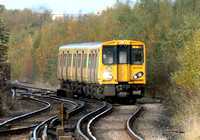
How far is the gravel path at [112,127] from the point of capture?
11352 millimetres

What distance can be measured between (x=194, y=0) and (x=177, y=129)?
971 inches

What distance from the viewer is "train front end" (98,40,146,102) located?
68.0ft

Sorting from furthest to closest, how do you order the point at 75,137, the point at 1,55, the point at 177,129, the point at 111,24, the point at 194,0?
the point at 111,24
the point at 194,0
the point at 1,55
the point at 177,129
the point at 75,137

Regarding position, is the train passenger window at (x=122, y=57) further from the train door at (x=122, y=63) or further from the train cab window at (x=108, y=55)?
the train cab window at (x=108, y=55)

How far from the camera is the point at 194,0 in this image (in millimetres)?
35562

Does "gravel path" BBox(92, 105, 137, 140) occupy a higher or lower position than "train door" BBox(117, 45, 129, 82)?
lower

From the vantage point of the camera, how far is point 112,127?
13078 mm

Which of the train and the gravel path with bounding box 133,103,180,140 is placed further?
the train

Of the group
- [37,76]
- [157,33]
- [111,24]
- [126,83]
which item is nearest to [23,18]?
→ [37,76]

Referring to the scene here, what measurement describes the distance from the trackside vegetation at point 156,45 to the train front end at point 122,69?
1560mm

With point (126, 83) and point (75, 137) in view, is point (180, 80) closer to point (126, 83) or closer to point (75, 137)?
point (75, 137)

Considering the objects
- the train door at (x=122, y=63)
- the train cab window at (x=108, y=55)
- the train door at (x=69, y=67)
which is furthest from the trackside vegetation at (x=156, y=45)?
the train door at (x=69, y=67)

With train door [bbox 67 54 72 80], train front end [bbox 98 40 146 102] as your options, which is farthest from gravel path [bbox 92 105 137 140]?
train door [bbox 67 54 72 80]

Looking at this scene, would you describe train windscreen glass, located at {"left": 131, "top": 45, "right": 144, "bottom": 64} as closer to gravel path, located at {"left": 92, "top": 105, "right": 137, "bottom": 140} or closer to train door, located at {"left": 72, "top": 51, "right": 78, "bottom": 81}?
gravel path, located at {"left": 92, "top": 105, "right": 137, "bottom": 140}
